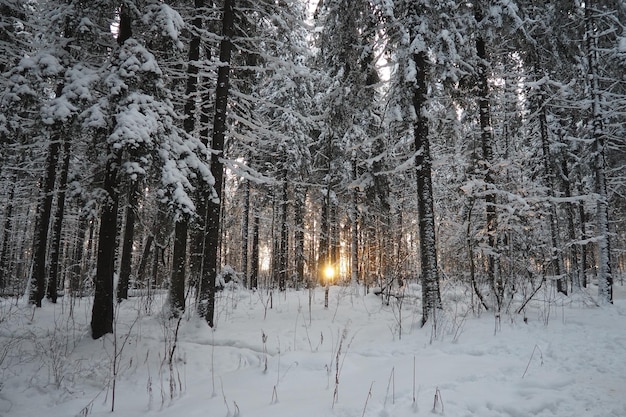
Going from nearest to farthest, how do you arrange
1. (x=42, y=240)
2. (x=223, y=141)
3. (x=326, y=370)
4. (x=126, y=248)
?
(x=326, y=370)
(x=223, y=141)
(x=126, y=248)
(x=42, y=240)

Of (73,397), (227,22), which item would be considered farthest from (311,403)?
(227,22)

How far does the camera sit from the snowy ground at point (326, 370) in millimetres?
3770

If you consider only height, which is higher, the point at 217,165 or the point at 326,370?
the point at 217,165

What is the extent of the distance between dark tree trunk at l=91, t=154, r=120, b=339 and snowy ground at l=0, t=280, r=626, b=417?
37 centimetres

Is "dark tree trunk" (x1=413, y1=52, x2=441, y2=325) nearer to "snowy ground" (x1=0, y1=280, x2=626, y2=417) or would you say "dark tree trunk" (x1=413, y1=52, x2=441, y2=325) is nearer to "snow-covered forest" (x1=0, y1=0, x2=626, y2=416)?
"snow-covered forest" (x1=0, y1=0, x2=626, y2=416)

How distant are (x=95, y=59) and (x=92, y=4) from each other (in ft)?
5.08

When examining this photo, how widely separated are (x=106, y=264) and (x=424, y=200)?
7458mm

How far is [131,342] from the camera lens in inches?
260

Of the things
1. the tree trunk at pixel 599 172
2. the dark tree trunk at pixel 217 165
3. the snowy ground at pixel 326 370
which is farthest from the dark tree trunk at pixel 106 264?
the tree trunk at pixel 599 172

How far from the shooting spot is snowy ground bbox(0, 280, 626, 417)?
3.77 meters

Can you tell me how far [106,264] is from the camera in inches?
282

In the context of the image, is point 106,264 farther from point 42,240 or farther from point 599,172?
point 599,172

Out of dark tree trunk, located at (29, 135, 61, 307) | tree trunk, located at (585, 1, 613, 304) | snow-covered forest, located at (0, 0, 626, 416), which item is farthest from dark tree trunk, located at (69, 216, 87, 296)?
tree trunk, located at (585, 1, 613, 304)

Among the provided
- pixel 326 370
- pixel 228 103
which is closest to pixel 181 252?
pixel 228 103
